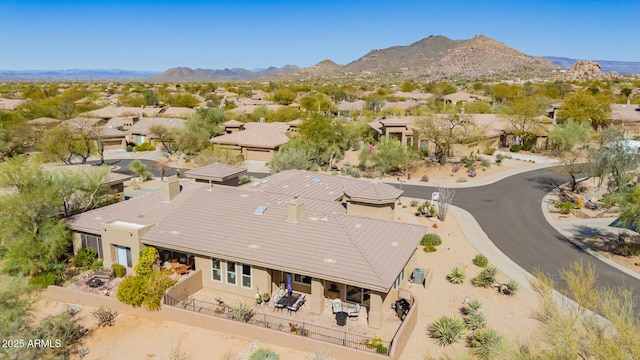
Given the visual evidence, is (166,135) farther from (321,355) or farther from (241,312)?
(321,355)

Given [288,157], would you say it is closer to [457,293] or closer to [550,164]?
[457,293]

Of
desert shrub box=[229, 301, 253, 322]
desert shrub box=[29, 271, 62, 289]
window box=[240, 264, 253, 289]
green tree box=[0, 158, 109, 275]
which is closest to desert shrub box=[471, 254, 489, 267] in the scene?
window box=[240, 264, 253, 289]

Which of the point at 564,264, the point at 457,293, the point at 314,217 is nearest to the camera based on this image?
the point at 457,293

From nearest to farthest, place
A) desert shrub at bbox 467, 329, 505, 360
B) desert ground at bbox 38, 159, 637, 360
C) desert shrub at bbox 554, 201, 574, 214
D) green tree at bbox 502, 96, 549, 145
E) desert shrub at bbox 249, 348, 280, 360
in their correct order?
1. desert shrub at bbox 467, 329, 505, 360
2. desert shrub at bbox 249, 348, 280, 360
3. desert ground at bbox 38, 159, 637, 360
4. desert shrub at bbox 554, 201, 574, 214
5. green tree at bbox 502, 96, 549, 145

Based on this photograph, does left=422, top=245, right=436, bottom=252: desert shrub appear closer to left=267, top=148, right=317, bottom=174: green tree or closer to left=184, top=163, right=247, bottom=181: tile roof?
left=184, top=163, right=247, bottom=181: tile roof

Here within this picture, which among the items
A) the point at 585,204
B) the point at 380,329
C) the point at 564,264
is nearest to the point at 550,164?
the point at 585,204

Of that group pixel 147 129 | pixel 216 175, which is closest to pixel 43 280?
pixel 216 175
